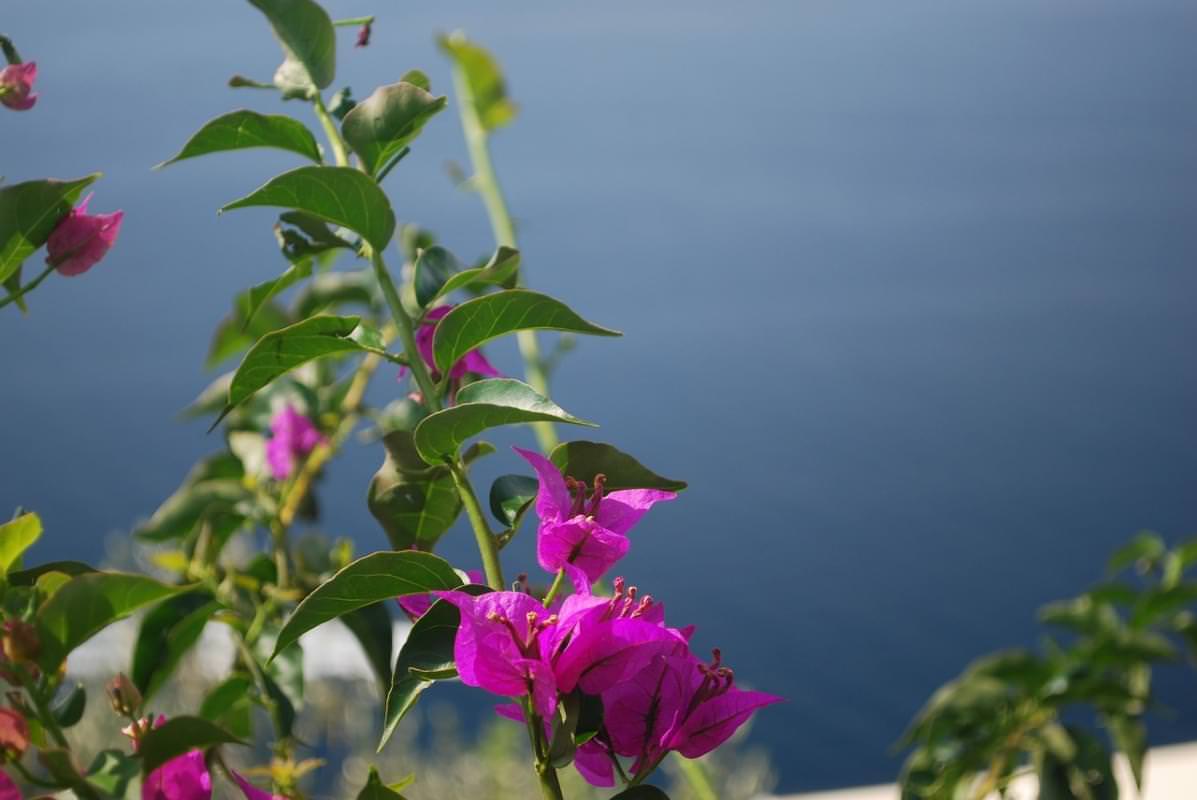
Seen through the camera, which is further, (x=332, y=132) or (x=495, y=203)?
(x=495, y=203)

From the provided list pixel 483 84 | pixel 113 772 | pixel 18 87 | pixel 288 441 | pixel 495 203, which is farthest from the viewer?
pixel 483 84

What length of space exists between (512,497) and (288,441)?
283 millimetres

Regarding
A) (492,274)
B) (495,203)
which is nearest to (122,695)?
(492,274)

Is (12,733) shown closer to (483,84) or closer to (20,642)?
(20,642)

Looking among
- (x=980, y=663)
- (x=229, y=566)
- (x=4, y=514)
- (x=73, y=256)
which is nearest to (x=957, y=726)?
(x=980, y=663)

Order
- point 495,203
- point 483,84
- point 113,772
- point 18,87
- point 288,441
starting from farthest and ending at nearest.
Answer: point 483,84 → point 495,203 → point 288,441 → point 18,87 → point 113,772

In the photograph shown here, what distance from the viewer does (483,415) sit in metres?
0.23

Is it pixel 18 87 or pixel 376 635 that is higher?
pixel 18 87

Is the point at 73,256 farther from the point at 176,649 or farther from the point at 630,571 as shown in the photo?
the point at 630,571

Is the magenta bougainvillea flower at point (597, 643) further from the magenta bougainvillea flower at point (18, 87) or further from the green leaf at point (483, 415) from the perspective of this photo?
the magenta bougainvillea flower at point (18, 87)

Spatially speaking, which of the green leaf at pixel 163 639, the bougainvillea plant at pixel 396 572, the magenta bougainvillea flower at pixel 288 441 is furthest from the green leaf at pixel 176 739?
the magenta bougainvillea flower at pixel 288 441

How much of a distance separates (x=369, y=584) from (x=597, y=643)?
1.7 inches

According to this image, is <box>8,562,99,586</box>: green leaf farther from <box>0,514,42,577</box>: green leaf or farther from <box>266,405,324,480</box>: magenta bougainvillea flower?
<box>266,405,324,480</box>: magenta bougainvillea flower

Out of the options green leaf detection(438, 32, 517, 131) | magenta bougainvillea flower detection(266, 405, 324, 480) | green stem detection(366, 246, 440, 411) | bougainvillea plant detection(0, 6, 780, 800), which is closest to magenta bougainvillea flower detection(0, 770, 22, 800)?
bougainvillea plant detection(0, 6, 780, 800)
